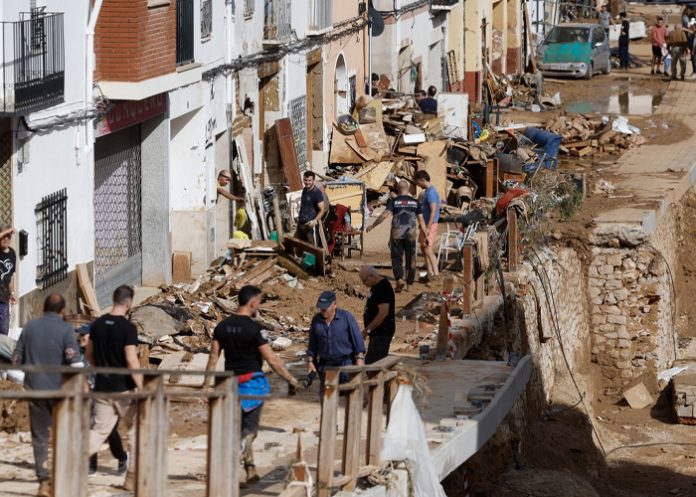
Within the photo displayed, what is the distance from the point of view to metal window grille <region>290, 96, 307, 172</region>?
27719 mm

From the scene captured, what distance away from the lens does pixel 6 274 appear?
1537 centimetres

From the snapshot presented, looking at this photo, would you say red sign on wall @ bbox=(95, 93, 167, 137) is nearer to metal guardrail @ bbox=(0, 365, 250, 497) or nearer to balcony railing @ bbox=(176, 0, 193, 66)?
balcony railing @ bbox=(176, 0, 193, 66)

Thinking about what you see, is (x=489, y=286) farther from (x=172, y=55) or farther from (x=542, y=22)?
(x=542, y=22)

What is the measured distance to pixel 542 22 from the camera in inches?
2211

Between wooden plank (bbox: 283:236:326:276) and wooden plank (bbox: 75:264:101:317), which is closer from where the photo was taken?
wooden plank (bbox: 75:264:101:317)

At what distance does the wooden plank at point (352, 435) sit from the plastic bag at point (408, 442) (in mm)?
670

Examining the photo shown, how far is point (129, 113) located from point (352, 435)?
376 inches

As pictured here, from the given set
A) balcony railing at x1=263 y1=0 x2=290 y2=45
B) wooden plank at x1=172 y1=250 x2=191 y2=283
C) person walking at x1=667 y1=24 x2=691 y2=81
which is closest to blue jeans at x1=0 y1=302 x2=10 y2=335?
wooden plank at x1=172 y1=250 x2=191 y2=283

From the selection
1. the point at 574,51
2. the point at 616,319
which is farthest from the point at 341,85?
the point at 574,51

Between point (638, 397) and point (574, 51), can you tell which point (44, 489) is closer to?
point (638, 397)

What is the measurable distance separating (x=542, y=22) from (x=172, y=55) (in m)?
37.5

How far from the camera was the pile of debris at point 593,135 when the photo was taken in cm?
3541

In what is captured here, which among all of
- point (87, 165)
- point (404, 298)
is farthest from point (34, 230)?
point (404, 298)

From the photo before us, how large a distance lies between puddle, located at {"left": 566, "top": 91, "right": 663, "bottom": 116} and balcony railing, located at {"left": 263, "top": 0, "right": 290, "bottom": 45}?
1525 centimetres
